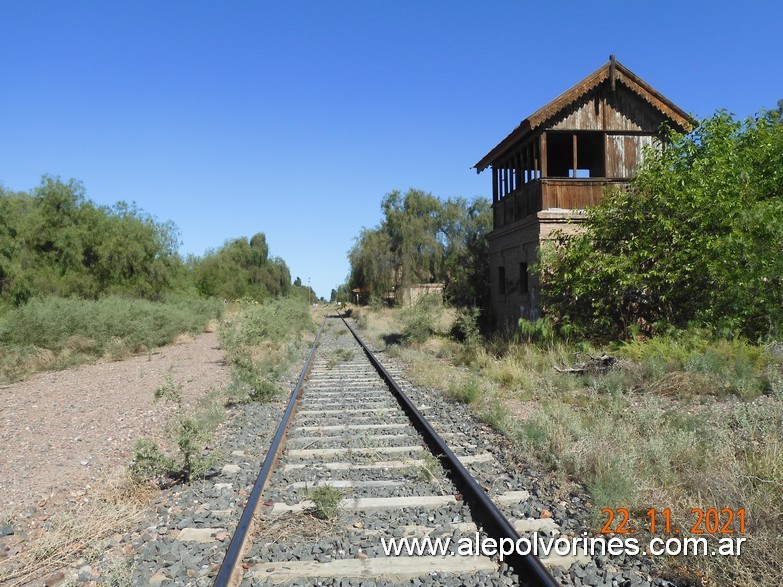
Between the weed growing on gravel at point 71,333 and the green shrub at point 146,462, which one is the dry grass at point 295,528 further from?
the weed growing on gravel at point 71,333

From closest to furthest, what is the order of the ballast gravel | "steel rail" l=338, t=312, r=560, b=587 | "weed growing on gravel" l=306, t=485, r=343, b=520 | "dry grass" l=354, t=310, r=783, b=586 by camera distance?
1. "steel rail" l=338, t=312, r=560, b=587
2. the ballast gravel
3. "dry grass" l=354, t=310, r=783, b=586
4. "weed growing on gravel" l=306, t=485, r=343, b=520

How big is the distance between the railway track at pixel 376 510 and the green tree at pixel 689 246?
273 inches

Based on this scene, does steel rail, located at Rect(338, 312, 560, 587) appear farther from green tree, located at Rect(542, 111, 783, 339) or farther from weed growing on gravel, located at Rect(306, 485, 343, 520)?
green tree, located at Rect(542, 111, 783, 339)

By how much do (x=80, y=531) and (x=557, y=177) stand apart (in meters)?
14.2

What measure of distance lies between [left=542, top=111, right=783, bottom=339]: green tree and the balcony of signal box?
1.72 metres

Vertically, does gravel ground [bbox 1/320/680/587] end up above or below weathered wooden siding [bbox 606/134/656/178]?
below

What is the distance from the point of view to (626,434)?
21.9ft

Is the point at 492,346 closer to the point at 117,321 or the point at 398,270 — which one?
the point at 117,321

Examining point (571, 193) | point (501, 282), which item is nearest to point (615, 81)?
point (571, 193)

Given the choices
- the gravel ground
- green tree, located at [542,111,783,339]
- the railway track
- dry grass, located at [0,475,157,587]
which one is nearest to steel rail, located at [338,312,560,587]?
the railway track

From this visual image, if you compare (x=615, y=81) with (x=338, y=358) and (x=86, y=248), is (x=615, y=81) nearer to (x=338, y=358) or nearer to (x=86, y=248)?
(x=338, y=358)

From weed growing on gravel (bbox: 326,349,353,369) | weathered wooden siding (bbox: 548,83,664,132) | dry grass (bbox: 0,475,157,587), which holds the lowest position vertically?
dry grass (bbox: 0,475,157,587)

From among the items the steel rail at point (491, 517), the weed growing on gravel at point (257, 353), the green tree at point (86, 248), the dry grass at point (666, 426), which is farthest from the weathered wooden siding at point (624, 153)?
the green tree at point (86, 248)

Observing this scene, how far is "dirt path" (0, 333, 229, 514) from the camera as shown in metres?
6.55
